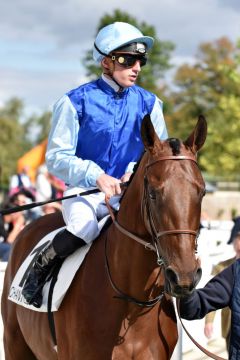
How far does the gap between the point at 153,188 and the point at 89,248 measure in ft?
→ 3.49

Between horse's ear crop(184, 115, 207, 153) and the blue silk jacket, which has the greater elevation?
the blue silk jacket

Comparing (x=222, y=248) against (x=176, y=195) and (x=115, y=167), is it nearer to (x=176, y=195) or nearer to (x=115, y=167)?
(x=115, y=167)

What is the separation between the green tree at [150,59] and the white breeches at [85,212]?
42.8 m

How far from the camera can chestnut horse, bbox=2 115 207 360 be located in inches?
135

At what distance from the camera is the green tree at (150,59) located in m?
51.1

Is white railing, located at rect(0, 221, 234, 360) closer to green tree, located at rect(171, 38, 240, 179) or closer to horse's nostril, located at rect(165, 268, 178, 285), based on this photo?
horse's nostril, located at rect(165, 268, 178, 285)

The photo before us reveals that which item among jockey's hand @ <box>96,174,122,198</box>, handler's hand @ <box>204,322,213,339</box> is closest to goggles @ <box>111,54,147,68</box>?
jockey's hand @ <box>96,174,122,198</box>

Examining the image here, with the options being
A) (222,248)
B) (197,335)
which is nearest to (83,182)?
(197,335)

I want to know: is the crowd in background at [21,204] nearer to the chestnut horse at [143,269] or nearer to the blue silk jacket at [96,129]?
the blue silk jacket at [96,129]

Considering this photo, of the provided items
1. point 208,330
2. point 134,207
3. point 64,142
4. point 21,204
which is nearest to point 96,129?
point 64,142

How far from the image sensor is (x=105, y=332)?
4016 millimetres

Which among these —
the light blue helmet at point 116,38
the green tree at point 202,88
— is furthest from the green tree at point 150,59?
the light blue helmet at point 116,38

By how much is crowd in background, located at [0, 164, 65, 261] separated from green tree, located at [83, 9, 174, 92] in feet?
111

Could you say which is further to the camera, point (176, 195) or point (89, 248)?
point (89, 248)
